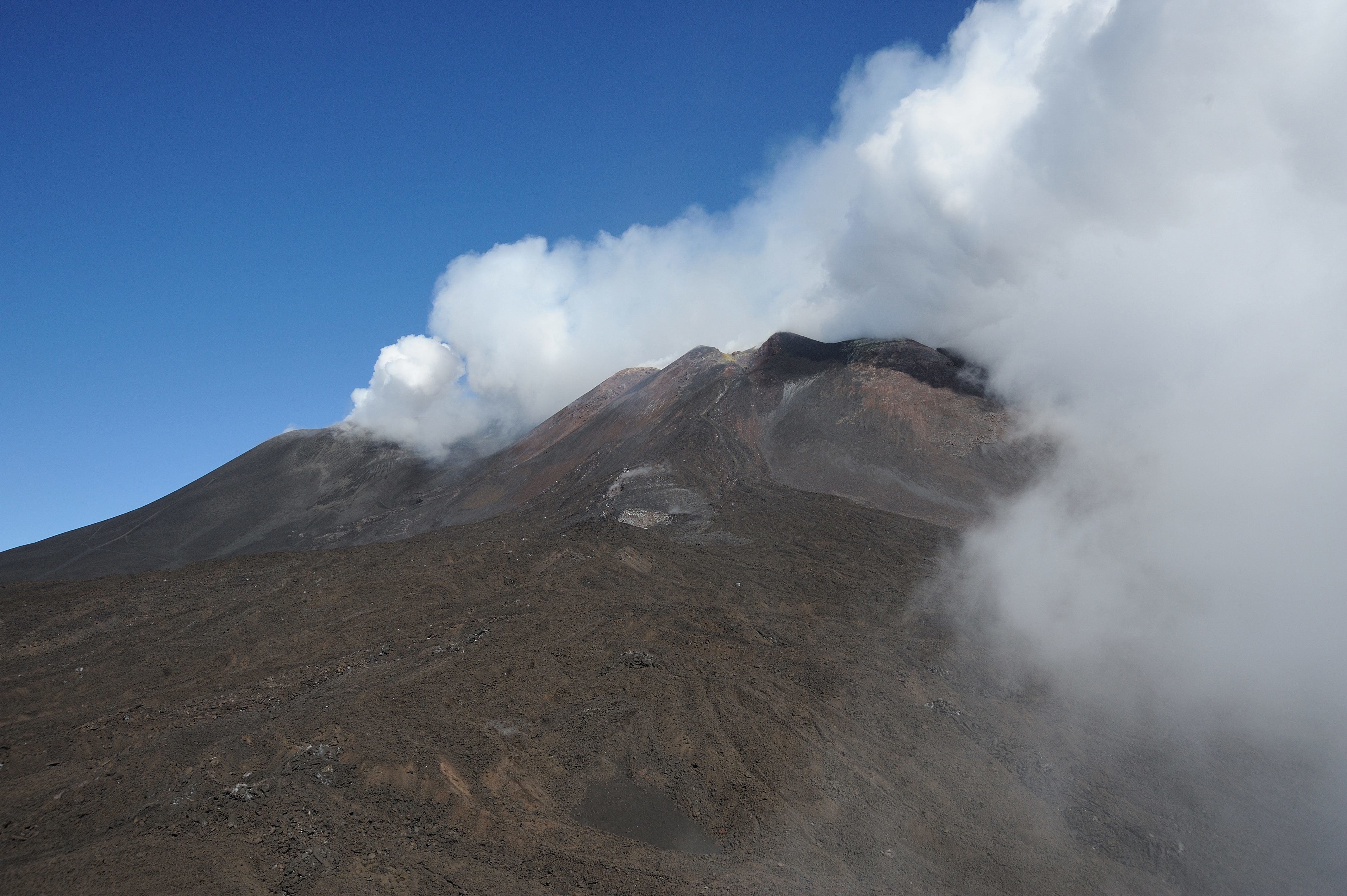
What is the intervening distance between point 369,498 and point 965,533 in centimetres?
5145

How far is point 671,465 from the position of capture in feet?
156

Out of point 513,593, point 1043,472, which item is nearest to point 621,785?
point 513,593

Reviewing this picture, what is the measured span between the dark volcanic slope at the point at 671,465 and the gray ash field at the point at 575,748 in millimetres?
17241

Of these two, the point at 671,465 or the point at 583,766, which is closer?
the point at 583,766

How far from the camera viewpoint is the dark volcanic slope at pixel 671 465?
4744 centimetres

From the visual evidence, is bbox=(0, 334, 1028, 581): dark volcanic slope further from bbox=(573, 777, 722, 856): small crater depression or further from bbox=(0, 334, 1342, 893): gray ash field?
bbox=(573, 777, 722, 856): small crater depression

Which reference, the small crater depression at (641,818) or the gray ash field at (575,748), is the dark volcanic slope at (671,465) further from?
the small crater depression at (641,818)

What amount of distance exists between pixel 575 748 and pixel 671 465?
33653 millimetres

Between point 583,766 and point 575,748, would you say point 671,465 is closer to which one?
point 575,748

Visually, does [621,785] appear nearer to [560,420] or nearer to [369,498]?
[369,498]

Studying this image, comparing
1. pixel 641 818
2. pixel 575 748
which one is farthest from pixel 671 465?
pixel 641 818

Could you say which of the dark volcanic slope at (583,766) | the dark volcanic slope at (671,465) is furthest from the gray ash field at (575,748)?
the dark volcanic slope at (671,465)

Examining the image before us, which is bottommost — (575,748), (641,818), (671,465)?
(641,818)

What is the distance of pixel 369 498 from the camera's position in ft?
212
